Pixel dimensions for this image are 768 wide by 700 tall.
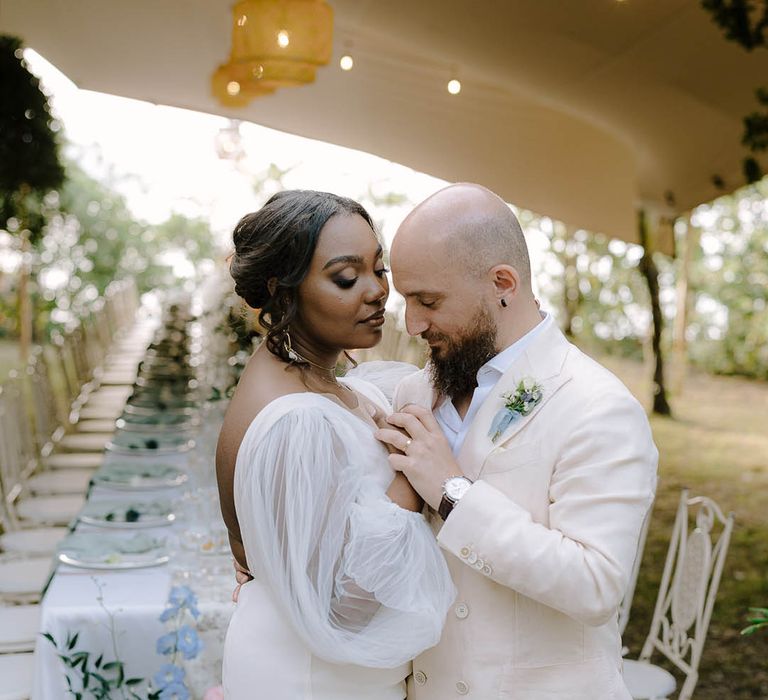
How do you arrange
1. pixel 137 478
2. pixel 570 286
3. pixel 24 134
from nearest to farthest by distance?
pixel 137 478, pixel 24 134, pixel 570 286

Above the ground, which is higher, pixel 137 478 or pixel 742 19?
pixel 742 19

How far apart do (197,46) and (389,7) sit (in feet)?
6.35

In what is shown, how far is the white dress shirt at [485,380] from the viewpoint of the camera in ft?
6.73

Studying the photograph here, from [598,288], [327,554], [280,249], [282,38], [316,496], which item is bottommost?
[598,288]

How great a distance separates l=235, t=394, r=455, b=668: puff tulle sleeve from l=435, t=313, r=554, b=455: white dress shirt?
252 millimetres

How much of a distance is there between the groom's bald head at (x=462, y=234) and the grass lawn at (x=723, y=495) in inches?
168

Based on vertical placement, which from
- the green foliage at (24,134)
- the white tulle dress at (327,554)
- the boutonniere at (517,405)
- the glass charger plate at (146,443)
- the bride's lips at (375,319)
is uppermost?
the green foliage at (24,134)

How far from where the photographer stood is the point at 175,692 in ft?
9.66

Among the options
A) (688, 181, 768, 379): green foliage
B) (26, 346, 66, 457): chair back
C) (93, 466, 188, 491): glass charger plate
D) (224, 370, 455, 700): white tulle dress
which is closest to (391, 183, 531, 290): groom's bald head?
(224, 370, 455, 700): white tulle dress

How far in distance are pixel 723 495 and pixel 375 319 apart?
9.21 metres

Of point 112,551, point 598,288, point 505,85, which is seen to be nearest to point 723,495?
point 505,85

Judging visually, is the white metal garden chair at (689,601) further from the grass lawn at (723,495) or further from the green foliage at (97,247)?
the green foliage at (97,247)

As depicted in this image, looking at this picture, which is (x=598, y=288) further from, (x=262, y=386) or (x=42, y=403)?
(x=262, y=386)

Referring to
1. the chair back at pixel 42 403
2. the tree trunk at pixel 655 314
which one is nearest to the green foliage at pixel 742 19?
the chair back at pixel 42 403
